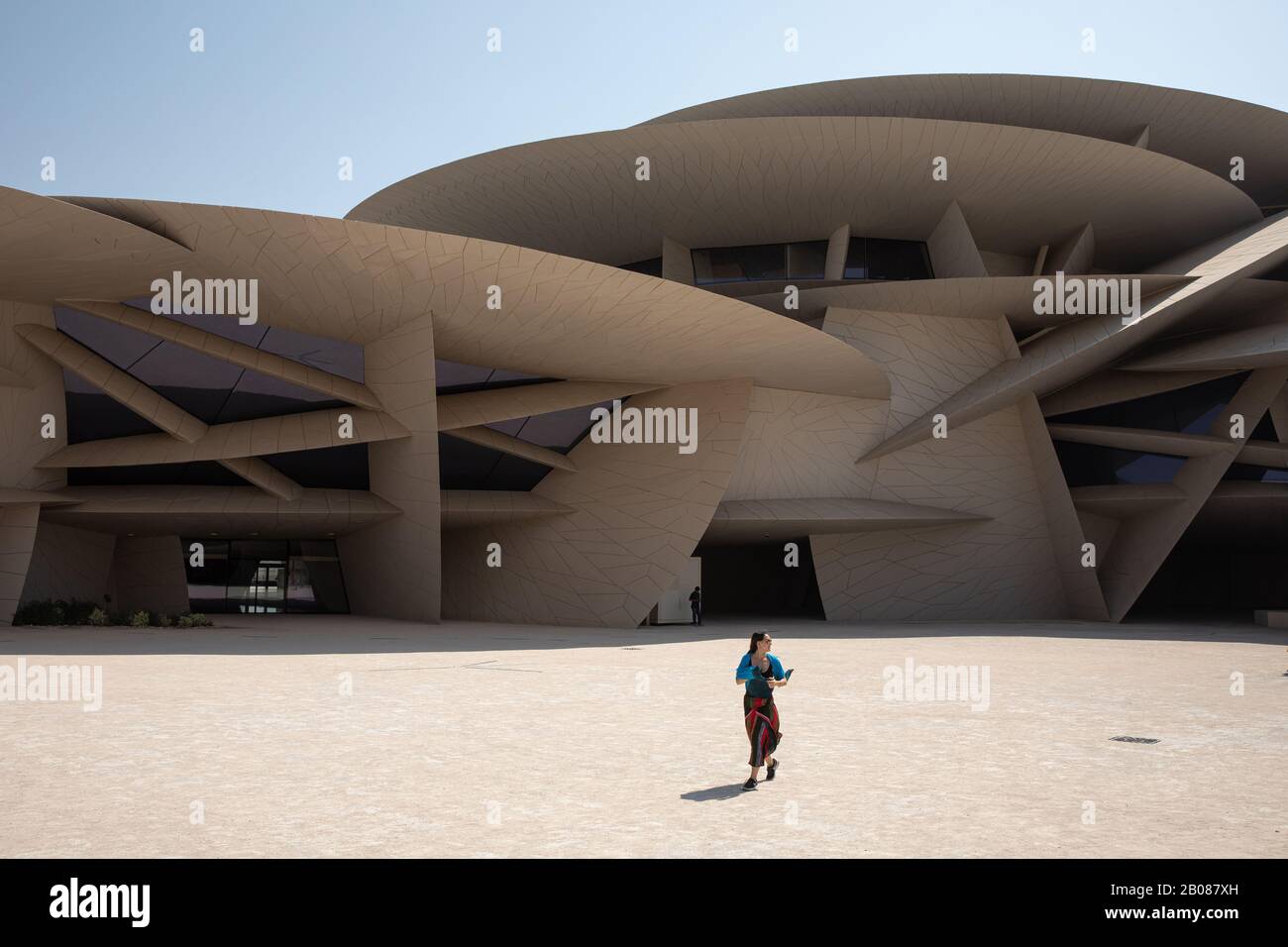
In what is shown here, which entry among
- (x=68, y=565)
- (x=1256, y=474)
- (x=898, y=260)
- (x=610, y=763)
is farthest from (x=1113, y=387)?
(x=68, y=565)

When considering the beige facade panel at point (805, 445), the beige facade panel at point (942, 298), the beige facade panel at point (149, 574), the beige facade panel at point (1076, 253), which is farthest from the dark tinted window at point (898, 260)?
the beige facade panel at point (149, 574)

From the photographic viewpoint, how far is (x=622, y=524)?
2598 cm

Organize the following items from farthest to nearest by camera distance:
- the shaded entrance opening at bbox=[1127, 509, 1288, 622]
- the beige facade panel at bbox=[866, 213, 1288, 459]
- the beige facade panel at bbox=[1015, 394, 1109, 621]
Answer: the shaded entrance opening at bbox=[1127, 509, 1288, 622], the beige facade panel at bbox=[1015, 394, 1109, 621], the beige facade panel at bbox=[866, 213, 1288, 459]

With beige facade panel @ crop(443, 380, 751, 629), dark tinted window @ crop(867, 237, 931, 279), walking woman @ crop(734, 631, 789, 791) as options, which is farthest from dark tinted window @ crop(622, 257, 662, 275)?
walking woman @ crop(734, 631, 789, 791)

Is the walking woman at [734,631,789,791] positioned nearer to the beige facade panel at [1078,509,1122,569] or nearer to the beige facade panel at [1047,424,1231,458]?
the beige facade panel at [1047,424,1231,458]

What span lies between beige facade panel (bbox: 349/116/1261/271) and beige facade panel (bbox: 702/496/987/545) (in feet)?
27.1

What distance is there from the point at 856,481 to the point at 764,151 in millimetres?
9223

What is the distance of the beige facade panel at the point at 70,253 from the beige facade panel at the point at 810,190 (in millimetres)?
11488

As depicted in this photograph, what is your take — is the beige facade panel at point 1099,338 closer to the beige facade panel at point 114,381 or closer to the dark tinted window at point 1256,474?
the dark tinted window at point 1256,474

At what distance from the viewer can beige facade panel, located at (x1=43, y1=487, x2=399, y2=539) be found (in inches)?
915

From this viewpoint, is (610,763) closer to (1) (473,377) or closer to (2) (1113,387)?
(1) (473,377)

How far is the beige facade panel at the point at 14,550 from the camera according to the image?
2011cm

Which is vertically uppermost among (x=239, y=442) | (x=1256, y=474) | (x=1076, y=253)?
(x=1076, y=253)

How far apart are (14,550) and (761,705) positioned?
732 inches
